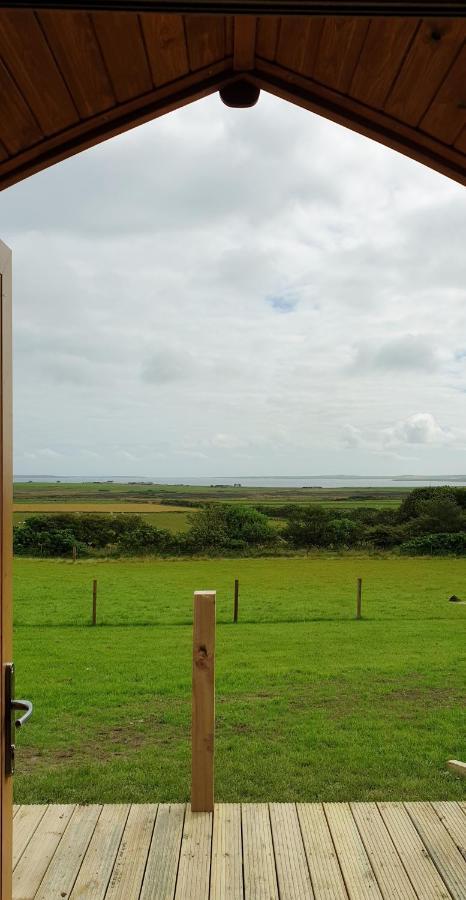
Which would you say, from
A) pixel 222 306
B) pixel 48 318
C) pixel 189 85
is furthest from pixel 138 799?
pixel 222 306

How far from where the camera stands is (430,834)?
2.44 meters

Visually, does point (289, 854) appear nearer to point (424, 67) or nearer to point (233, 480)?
point (424, 67)

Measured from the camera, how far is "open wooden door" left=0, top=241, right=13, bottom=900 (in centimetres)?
144

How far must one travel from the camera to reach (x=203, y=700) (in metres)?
2.60

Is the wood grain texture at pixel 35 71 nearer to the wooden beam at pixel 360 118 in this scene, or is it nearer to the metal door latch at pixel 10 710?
the wooden beam at pixel 360 118

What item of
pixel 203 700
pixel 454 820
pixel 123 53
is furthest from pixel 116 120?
pixel 454 820

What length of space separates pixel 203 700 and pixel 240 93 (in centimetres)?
222

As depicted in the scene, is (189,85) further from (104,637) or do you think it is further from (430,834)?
(104,637)

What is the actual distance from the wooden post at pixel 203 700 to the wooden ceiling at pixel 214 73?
1787 millimetres

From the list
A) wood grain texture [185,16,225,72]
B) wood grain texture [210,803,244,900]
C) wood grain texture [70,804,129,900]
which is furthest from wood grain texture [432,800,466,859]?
wood grain texture [185,16,225,72]

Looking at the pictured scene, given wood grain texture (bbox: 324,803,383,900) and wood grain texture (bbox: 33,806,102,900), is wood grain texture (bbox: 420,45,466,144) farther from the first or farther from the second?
wood grain texture (bbox: 33,806,102,900)

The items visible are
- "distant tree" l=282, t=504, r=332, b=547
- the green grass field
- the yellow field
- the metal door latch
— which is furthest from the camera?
the yellow field

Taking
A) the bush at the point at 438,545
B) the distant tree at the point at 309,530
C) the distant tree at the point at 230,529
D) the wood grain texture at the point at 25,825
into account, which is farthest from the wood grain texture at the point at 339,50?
the bush at the point at 438,545

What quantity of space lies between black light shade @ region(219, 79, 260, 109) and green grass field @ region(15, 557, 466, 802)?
11.4ft
